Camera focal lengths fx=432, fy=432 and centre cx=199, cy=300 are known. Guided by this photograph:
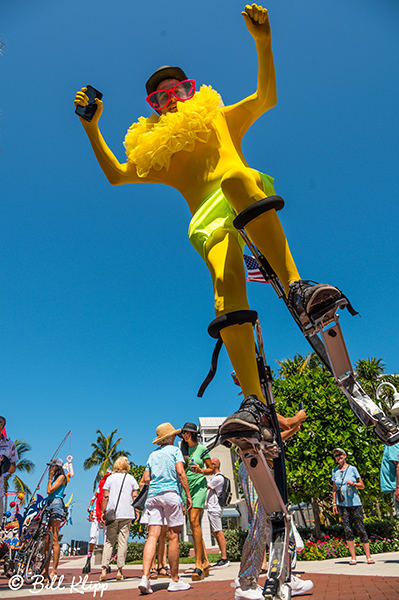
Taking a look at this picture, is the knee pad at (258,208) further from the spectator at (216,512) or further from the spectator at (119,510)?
the spectator at (216,512)

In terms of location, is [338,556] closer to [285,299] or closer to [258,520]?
[258,520]

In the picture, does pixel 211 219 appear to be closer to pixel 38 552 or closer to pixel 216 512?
pixel 216 512

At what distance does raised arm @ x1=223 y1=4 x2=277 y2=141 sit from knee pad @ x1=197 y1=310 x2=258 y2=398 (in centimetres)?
131

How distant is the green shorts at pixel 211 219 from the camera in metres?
2.57

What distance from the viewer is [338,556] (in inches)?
310

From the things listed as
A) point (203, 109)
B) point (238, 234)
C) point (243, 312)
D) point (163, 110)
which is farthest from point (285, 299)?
point (163, 110)

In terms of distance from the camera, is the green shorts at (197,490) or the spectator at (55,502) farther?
the spectator at (55,502)

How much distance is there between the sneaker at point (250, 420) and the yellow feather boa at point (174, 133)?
5.17ft

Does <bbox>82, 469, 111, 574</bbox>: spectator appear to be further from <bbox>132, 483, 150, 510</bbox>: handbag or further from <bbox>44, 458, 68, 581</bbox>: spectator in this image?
<bbox>132, 483, 150, 510</bbox>: handbag

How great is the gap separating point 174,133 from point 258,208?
2.81 ft

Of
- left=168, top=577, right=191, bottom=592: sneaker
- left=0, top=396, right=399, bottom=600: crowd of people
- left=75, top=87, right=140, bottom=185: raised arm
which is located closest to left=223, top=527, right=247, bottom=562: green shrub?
left=0, top=396, right=399, bottom=600: crowd of people

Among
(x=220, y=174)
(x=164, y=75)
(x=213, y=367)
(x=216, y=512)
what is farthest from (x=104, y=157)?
(x=216, y=512)

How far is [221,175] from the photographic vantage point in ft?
8.72

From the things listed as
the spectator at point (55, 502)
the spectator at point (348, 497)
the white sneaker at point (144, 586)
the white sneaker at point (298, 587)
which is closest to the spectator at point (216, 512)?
the spectator at point (348, 497)
